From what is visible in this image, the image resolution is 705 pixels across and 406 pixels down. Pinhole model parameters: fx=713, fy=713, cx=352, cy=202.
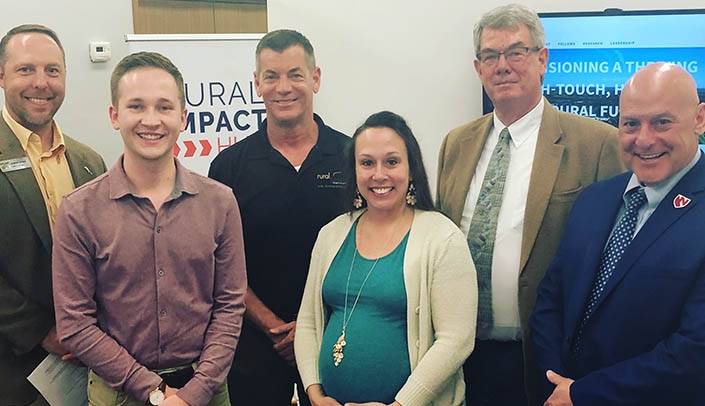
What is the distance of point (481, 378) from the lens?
2.52 metres

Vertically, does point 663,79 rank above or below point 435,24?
below

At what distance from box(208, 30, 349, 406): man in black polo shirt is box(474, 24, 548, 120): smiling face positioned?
2.06 feet

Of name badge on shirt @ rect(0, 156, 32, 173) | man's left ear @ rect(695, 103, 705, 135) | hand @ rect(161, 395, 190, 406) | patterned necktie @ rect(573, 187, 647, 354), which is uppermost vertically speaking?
man's left ear @ rect(695, 103, 705, 135)

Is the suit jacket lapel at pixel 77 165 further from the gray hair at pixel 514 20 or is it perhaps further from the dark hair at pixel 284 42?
the gray hair at pixel 514 20

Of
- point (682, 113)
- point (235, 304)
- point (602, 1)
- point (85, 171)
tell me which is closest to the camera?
point (682, 113)

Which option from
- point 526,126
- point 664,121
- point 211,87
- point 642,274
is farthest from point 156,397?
point 211,87

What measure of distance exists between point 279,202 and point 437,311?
0.77m

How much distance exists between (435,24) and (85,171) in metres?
2.26

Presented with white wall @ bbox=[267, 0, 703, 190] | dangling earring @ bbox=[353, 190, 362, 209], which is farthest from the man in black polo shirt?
white wall @ bbox=[267, 0, 703, 190]

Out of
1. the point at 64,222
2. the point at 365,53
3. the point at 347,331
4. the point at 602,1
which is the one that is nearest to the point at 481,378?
the point at 347,331

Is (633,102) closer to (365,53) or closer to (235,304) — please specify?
(235,304)

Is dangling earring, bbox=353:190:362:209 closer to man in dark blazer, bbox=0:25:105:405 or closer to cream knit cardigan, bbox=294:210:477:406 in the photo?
cream knit cardigan, bbox=294:210:477:406

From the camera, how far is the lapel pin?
193 centimetres

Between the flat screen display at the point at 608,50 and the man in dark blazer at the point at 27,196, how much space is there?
2341 millimetres
